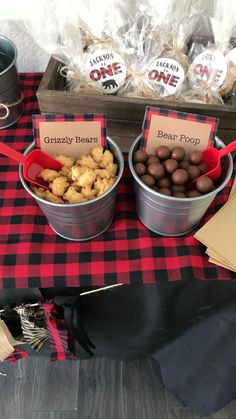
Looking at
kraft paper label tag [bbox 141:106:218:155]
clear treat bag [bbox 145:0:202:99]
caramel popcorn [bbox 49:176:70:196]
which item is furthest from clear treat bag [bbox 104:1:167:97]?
caramel popcorn [bbox 49:176:70:196]

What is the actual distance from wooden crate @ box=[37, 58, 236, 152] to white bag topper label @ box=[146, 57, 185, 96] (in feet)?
0.28

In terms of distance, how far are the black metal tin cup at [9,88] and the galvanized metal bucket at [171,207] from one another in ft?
0.99

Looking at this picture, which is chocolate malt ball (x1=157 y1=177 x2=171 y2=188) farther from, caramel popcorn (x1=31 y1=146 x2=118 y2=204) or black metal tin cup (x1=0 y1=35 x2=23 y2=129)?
black metal tin cup (x1=0 y1=35 x2=23 y2=129)

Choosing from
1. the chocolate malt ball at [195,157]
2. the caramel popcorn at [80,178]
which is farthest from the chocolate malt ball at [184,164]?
the caramel popcorn at [80,178]

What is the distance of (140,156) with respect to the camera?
0.57 m

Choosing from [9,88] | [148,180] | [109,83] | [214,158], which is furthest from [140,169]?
[9,88]

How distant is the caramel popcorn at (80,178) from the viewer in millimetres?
531

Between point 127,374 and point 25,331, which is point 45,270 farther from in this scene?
point 127,374

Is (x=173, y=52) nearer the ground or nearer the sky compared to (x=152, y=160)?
nearer the sky

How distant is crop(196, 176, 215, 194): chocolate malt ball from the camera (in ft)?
1.74

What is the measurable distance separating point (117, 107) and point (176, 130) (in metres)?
0.13

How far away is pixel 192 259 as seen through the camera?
61cm

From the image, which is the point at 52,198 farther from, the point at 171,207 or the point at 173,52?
the point at 173,52

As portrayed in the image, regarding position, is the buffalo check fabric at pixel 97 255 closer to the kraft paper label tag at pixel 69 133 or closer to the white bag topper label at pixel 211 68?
the kraft paper label tag at pixel 69 133
